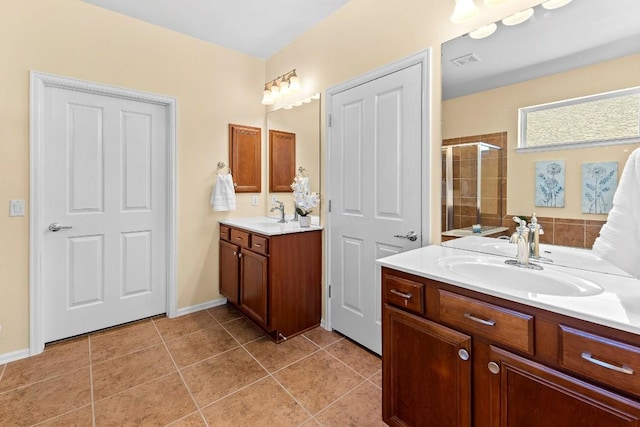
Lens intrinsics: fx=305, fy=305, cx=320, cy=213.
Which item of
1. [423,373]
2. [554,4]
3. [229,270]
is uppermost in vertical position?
[554,4]

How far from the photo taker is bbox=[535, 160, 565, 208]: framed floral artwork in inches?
54.9

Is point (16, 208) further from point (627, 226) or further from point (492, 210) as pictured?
point (627, 226)

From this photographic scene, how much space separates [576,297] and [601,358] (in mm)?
210

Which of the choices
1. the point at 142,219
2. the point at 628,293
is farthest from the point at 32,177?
the point at 628,293

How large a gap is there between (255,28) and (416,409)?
9.84 feet

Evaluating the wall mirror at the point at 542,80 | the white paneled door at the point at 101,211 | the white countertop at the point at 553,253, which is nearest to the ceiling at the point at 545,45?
the wall mirror at the point at 542,80

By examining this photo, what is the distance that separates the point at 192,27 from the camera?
2676 millimetres

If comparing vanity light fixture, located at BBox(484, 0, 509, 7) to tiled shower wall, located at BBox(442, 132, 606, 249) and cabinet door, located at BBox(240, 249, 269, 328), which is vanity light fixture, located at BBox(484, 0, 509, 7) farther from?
cabinet door, located at BBox(240, 249, 269, 328)

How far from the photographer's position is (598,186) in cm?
129

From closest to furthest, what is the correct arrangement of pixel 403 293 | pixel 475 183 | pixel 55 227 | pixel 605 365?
pixel 605 365, pixel 403 293, pixel 475 183, pixel 55 227

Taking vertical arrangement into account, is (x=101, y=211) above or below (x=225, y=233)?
above

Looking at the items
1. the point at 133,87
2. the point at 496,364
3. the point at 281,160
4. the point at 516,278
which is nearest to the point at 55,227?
the point at 133,87

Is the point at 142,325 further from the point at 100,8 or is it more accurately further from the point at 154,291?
the point at 100,8

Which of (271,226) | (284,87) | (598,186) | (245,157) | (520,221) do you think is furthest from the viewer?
(245,157)
